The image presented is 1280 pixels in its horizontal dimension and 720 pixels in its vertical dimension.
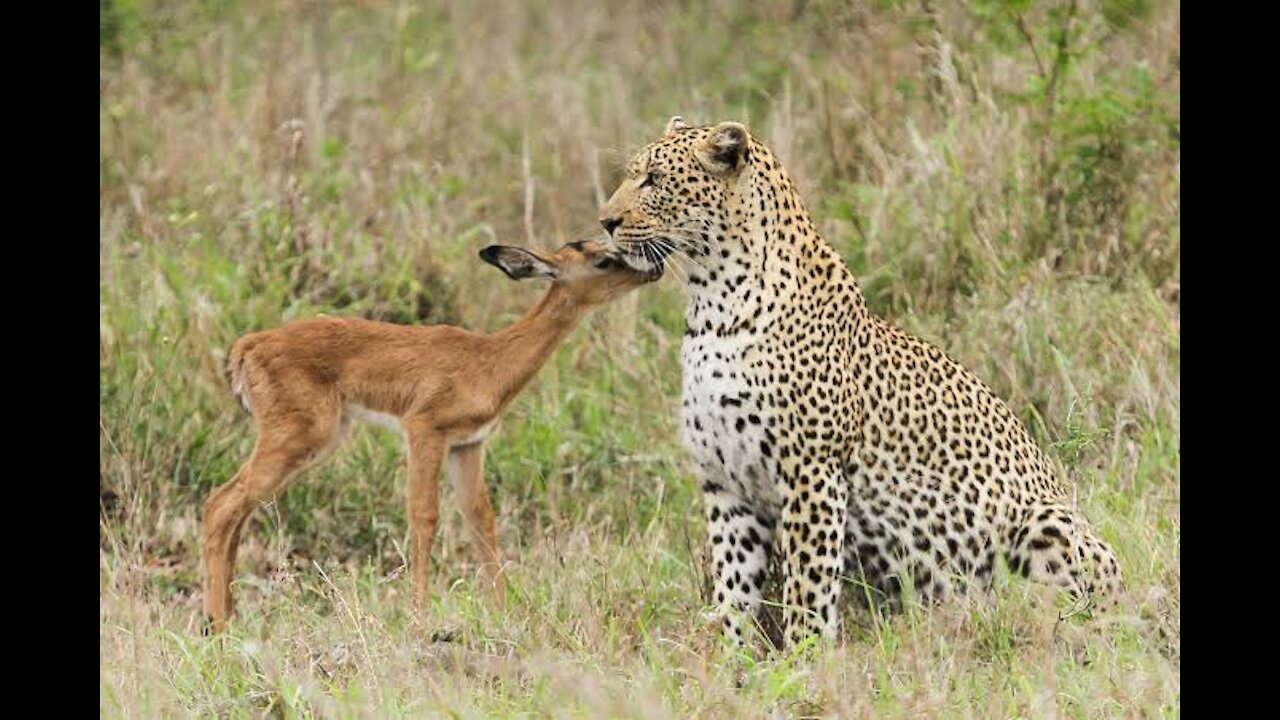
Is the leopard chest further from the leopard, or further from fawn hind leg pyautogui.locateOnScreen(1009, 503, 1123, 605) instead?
fawn hind leg pyautogui.locateOnScreen(1009, 503, 1123, 605)

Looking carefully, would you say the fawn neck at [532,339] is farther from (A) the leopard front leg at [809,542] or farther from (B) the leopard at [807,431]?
(A) the leopard front leg at [809,542]

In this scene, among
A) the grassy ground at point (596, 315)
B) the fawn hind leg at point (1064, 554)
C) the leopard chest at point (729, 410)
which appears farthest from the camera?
the fawn hind leg at point (1064, 554)

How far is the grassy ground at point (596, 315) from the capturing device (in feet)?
21.0

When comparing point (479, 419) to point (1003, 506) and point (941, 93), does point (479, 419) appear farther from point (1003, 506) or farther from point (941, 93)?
point (941, 93)

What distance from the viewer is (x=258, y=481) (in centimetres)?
783

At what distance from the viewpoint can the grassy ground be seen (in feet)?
21.0

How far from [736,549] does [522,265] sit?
4.72 ft

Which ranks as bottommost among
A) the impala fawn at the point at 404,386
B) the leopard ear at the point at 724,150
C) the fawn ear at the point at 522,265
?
the impala fawn at the point at 404,386

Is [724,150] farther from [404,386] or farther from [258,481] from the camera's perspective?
[258,481]

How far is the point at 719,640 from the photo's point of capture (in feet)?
22.4

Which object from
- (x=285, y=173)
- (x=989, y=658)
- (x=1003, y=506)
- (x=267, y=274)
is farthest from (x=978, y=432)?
(x=285, y=173)

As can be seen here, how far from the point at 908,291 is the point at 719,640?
3.47 metres

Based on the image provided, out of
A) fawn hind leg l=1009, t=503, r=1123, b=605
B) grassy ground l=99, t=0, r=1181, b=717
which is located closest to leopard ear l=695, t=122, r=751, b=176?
grassy ground l=99, t=0, r=1181, b=717

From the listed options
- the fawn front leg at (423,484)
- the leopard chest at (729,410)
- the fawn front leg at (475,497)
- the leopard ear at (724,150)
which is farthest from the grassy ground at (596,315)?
the leopard ear at (724,150)
